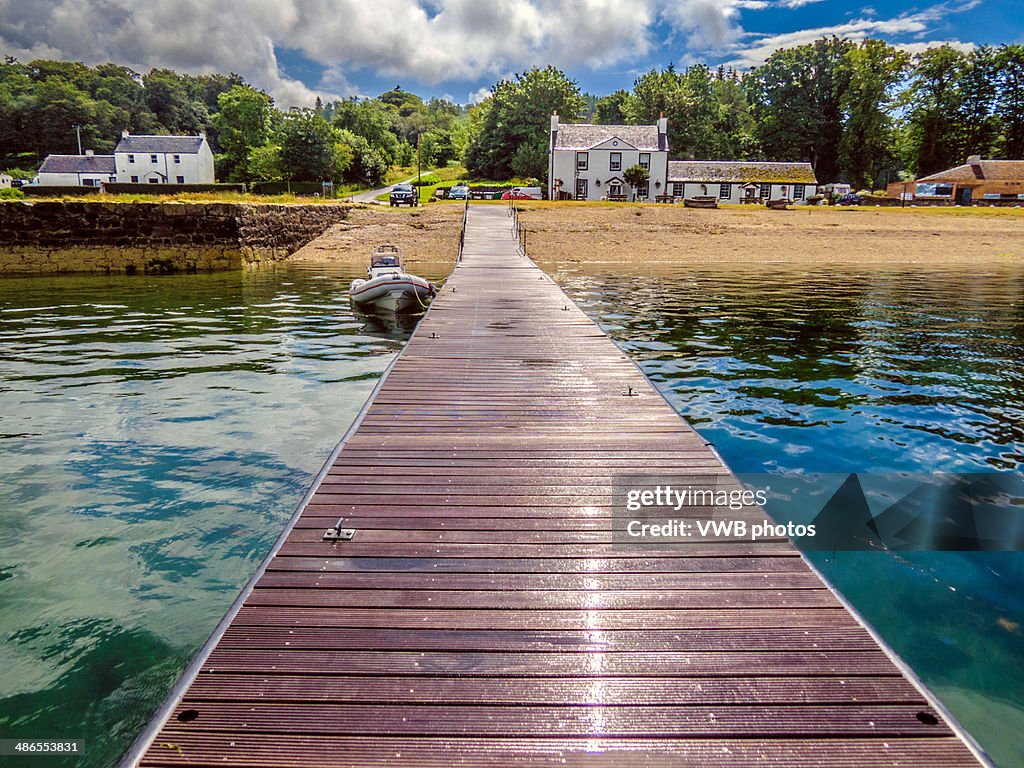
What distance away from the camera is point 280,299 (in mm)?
22219

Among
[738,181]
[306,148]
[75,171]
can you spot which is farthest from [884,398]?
[75,171]

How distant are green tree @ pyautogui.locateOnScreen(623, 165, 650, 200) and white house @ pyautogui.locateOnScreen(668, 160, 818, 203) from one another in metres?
Result: 5.05

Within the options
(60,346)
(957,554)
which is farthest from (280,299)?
(957,554)

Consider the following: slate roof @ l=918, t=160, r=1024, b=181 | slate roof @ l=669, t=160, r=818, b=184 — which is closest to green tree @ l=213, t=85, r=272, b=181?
slate roof @ l=669, t=160, r=818, b=184

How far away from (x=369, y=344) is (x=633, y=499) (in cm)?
1099

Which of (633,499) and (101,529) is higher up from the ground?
(633,499)

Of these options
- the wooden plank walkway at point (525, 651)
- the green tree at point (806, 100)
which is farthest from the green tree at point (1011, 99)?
the wooden plank walkway at point (525, 651)

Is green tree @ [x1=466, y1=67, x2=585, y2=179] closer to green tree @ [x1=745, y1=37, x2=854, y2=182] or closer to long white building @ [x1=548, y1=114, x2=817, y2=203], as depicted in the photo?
long white building @ [x1=548, y1=114, x2=817, y2=203]

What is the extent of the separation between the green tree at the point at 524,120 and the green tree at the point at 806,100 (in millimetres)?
27530

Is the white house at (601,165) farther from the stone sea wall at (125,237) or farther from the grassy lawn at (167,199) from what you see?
the stone sea wall at (125,237)

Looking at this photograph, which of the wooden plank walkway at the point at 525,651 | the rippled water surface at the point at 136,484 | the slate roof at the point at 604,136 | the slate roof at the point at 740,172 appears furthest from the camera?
the slate roof at the point at 740,172

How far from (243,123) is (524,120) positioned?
1406 inches

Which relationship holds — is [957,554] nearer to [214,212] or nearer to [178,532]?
[178,532]

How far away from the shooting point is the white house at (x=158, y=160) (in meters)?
84.4
